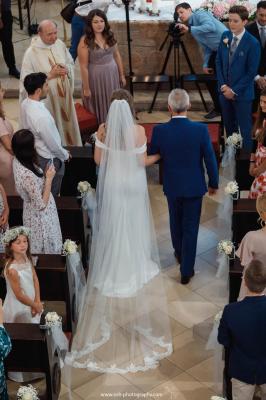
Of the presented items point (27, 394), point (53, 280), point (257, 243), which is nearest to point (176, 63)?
point (53, 280)

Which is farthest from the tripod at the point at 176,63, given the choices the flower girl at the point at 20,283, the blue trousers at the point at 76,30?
the flower girl at the point at 20,283

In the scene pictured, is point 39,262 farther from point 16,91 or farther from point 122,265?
point 16,91

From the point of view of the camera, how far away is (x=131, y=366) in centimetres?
647

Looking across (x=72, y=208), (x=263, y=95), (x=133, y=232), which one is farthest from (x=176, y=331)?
(x=263, y=95)

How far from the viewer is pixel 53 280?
657 centimetres

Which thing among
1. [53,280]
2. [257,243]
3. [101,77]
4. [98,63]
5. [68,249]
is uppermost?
[98,63]

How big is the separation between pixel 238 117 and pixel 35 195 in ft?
9.53

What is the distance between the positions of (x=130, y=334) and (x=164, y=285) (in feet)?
2.48

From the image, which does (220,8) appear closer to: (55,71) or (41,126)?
(55,71)

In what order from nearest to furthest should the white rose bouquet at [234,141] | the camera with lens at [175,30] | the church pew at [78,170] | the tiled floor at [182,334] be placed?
1. the tiled floor at [182,334]
2. the white rose bouquet at [234,141]
3. the church pew at [78,170]
4. the camera with lens at [175,30]

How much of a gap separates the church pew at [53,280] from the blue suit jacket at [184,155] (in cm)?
111

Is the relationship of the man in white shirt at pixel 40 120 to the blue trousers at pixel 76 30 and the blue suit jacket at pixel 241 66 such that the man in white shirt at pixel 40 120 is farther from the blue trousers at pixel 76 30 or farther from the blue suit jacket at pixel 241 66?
the blue trousers at pixel 76 30

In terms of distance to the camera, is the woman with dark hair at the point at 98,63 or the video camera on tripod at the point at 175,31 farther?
the video camera on tripod at the point at 175,31

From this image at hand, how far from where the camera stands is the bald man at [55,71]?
8.44 metres
